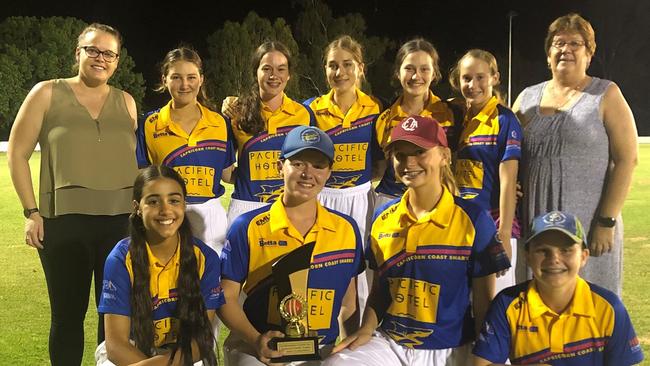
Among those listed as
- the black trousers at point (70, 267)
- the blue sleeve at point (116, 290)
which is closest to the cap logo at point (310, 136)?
the blue sleeve at point (116, 290)

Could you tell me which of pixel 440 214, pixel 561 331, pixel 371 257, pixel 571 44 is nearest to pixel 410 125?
pixel 440 214

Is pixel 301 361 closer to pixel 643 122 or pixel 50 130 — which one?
pixel 50 130

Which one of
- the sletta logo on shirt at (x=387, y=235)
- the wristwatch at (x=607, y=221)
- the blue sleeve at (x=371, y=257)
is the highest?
the wristwatch at (x=607, y=221)

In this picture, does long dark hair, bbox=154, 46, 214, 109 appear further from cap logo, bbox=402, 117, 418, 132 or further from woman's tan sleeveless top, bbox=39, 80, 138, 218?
cap logo, bbox=402, 117, 418, 132

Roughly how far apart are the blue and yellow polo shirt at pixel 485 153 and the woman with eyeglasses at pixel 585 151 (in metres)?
0.16

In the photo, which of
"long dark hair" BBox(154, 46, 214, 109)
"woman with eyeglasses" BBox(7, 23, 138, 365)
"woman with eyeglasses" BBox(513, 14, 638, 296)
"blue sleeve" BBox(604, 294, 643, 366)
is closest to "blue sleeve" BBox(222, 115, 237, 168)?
"long dark hair" BBox(154, 46, 214, 109)

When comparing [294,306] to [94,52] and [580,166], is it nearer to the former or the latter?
[580,166]

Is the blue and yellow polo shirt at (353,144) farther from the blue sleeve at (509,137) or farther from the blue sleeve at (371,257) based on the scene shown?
the blue sleeve at (371,257)

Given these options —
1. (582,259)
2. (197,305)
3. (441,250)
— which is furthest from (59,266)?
(582,259)

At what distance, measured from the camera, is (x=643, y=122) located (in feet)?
148

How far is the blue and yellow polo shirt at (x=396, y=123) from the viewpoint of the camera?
450 centimetres

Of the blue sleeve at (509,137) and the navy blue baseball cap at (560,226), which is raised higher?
the blue sleeve at (509,137)

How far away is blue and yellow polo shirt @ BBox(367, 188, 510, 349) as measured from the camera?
10.8 feet

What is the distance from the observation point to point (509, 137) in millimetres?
4141
